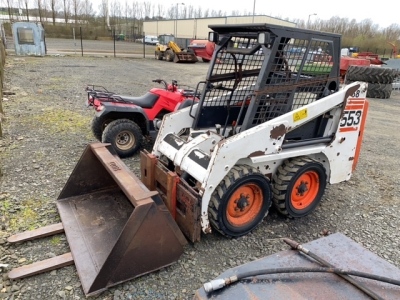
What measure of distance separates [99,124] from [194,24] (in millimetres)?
43349

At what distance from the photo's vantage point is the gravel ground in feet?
8.77

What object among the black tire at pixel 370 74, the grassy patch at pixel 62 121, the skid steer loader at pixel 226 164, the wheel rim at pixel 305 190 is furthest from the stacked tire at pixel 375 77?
the wheel rim at pixel 305 190

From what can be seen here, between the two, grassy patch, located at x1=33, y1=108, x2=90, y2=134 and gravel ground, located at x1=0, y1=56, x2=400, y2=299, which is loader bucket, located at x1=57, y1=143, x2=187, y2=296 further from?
grassy patch, located at x1=33, y1=108, x2=90, y2=134

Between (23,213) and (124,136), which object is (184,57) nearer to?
(124,136)

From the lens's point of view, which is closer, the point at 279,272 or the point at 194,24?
the point at 279,272

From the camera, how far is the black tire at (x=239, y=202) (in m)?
3.04

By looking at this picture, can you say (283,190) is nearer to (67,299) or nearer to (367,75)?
(67,299)

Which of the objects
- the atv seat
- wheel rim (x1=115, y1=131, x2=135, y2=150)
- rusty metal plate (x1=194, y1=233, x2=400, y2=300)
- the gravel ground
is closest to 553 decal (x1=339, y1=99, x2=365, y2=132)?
the gravel ground

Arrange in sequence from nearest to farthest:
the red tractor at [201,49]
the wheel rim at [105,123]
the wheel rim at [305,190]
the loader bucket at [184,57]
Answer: the wheel rim at [305,190], the wheel rim at [105,123], the loader bucket at [184,57], the red tractor at [201,49]

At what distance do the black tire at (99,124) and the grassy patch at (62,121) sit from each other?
1.30 metres

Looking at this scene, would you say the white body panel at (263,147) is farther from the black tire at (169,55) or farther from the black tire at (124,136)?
the black tire at (169,55)

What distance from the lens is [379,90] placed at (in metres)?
12.7

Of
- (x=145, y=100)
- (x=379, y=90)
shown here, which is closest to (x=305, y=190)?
(x=145, y=100)

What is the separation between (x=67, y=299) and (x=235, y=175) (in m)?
1.67
